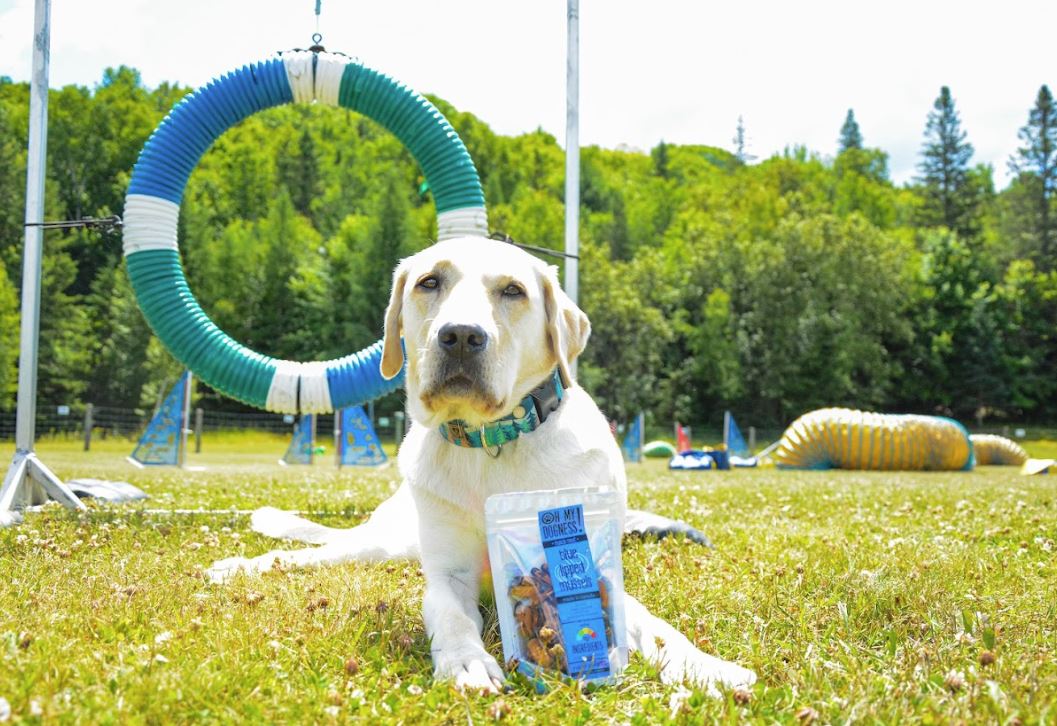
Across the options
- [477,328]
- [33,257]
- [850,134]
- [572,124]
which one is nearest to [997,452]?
[572,124]

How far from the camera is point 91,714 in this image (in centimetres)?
184

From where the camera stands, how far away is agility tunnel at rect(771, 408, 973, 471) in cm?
1814

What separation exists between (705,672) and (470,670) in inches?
25.7

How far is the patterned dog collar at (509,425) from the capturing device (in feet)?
9.93

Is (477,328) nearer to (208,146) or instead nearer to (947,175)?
(208,146)

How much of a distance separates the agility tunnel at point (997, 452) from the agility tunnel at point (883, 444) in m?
7.37

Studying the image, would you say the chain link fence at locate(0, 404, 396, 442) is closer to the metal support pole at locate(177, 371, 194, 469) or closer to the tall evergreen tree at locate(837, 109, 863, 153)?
the metal support pole at locate(177, 371, 194, 469)

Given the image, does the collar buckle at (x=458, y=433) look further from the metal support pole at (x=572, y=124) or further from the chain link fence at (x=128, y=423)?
the chain link fence at (x=128, y=423)

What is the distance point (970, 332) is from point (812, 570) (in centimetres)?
5237

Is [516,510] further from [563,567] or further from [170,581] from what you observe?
[170,581]

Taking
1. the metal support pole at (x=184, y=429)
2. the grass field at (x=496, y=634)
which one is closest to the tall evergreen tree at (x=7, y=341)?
the metal support pole at (x=184, y=429)

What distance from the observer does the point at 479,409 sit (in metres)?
2.85

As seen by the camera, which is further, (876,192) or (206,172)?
(876,192)

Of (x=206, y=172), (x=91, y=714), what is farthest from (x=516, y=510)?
(x=206, y=172)
